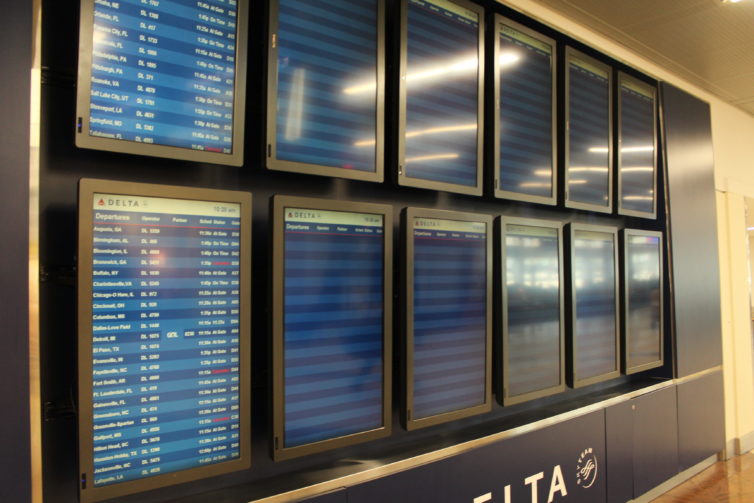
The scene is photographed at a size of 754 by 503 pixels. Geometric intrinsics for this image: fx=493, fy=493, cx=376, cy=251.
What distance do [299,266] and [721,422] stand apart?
3.77 metres

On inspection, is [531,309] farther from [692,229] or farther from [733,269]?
[733,269]

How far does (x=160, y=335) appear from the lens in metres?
1.36

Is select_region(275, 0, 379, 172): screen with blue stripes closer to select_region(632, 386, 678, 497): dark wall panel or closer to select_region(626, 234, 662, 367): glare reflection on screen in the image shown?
select_region(626, 234, 662, 367): glare reflection on screen

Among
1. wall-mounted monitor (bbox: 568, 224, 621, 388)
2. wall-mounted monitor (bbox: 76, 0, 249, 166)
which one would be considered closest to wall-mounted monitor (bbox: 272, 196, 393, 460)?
wall-mounted monitor (bbox: 76, 0, 249, 166)

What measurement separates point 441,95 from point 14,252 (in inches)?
62.0

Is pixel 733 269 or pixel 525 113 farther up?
pixel 525 113

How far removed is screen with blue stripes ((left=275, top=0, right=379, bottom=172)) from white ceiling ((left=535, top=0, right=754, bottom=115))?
58.0 inches

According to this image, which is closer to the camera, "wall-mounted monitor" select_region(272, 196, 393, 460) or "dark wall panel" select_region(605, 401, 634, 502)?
"wall-mounted monitor" select_region(272, 196, 393, 460)

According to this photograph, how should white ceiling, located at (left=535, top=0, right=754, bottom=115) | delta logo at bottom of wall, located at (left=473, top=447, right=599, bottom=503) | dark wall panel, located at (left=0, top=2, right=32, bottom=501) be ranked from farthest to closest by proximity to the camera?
white ceiling, located at (left=535, top=0, right=754, bottom=115) < delta logo at bottom of wall, located at (left=473, top=447, right=599, bottom=503) < dark wall panel, located at (left=0, top=2, right=32, bottom=501)

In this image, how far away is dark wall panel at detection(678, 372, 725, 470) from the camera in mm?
3291

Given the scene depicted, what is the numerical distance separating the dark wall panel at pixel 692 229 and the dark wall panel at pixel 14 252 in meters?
3.54

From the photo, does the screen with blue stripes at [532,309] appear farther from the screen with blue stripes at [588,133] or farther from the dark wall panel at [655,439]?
the dark wall panel at [655,439]

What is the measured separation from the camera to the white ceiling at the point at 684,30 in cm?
279

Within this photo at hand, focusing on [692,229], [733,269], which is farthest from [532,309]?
[733,269]
